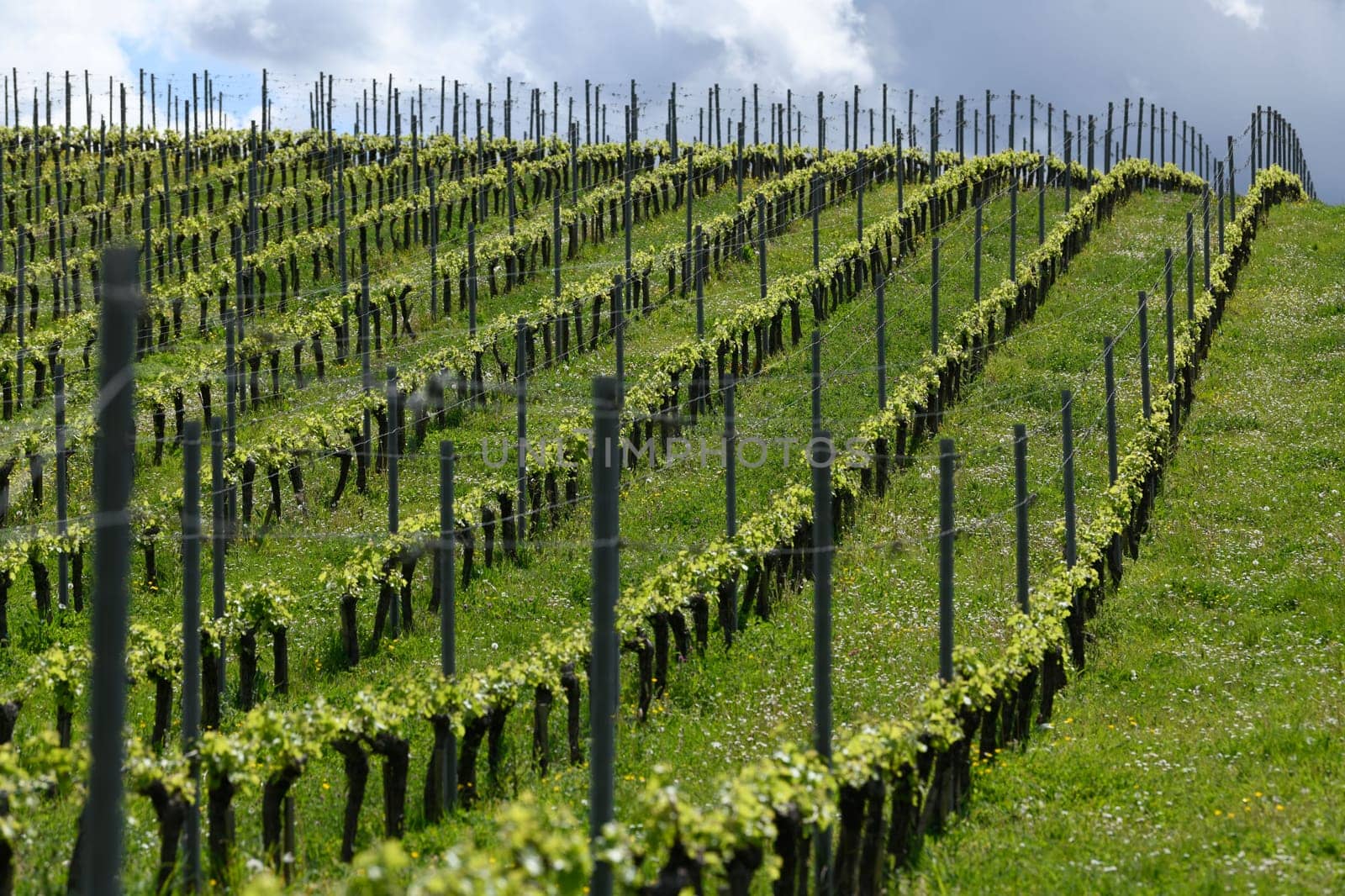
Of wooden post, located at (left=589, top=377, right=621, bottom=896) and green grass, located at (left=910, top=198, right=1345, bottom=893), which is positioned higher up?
wooden post, located at (left=589, top=377, right=621, bottom=896)

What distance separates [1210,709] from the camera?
1564 cm

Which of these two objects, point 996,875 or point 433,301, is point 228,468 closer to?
point 433,301

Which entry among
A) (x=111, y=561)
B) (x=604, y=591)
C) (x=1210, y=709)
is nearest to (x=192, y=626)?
(x=604, y=591)

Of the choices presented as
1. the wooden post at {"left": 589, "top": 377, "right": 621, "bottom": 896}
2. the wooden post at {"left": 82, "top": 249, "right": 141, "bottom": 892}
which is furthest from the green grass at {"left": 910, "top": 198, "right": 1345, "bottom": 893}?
the wooden post at {"left": 82, "top": 249, "right": 141, "bottom": 892}

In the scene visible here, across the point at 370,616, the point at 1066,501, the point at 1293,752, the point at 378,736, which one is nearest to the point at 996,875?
the point at 1293,752

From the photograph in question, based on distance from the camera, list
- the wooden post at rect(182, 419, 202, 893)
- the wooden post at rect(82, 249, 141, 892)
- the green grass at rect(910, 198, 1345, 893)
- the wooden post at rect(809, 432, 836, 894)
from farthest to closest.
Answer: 1. the wooden post at rect(182, 419, 202, 893)
2. the green grass at rect(910, 198, 1345, 893)
3. the wooden post at rect(809, 432, 836, 894)
4. the wooden post at rect(82, 249, 141, 892)

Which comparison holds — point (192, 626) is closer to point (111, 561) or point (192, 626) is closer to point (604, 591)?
point (604, 591)

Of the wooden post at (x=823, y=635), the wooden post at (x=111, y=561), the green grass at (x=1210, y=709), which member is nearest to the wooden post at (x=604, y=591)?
the wooden post at (x=823, y=635)

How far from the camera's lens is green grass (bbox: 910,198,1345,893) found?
38.0 ft

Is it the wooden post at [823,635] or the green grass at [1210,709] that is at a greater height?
the wooden post at [823,635]

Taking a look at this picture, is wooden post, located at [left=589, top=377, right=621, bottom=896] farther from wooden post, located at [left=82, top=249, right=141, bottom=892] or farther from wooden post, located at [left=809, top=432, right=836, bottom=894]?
wooden post, located at [left=82, top=249, right=141, bottom=892]

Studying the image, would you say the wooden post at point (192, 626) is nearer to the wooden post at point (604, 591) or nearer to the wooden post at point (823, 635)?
the wooden post at point (604, 591)

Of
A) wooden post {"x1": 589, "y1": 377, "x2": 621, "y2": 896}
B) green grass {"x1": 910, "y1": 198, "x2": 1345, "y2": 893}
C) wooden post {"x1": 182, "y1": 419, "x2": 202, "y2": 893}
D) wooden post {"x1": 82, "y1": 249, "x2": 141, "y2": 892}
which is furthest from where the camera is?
wooden post {"x1": 182, "y1": 419, "x2": 202, "y2": 893}

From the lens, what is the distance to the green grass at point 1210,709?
1159cm
